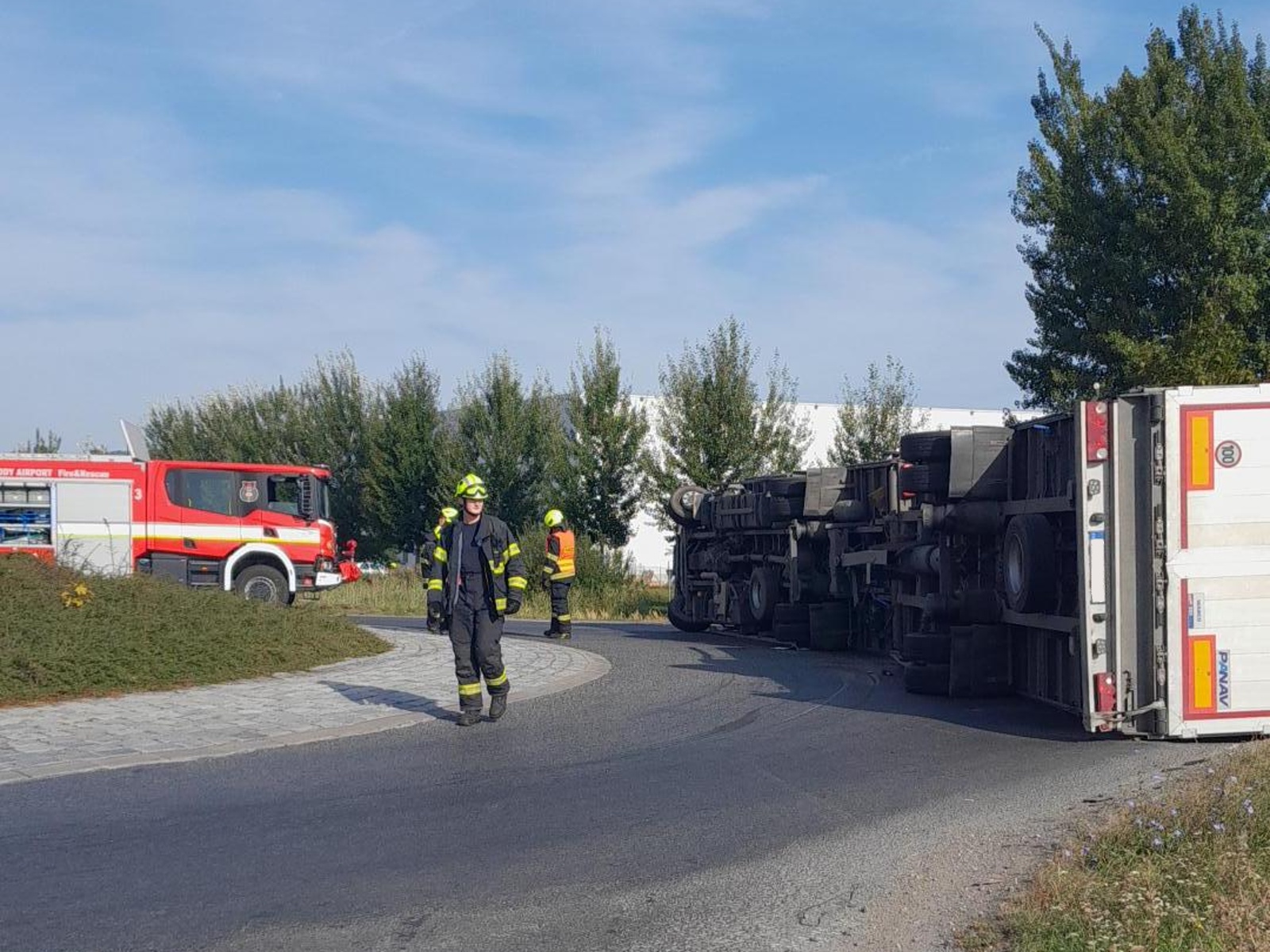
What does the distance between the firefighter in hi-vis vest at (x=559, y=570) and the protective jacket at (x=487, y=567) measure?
24.8ft

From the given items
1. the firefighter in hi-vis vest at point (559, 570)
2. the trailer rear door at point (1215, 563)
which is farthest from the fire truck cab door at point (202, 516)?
the trailer rear door at point (1215, 563)

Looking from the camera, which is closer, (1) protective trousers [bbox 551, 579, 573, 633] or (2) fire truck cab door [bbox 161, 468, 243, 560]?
(1) protective trousers [bbox 551, 579, 573, 633]

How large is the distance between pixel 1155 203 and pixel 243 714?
16543 millimetres

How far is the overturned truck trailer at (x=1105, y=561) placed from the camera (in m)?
9.45

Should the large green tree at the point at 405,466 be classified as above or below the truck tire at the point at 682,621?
above

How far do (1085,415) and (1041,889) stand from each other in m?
4.71

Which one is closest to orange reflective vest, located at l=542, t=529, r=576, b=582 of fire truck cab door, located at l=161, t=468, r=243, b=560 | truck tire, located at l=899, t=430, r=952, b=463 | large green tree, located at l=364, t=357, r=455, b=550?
fire truck cab door, located at l=161, t=468, r=243, b=560

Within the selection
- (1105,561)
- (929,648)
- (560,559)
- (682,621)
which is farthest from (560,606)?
(1105,561)

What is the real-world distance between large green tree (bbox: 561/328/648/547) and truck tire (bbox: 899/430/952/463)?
21778mm

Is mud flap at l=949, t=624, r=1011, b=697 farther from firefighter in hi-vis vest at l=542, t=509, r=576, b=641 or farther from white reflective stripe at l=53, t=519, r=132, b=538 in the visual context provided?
white reflective stripe at l=53, t=519, r=132, b=538

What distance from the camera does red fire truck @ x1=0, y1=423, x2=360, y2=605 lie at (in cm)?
2206

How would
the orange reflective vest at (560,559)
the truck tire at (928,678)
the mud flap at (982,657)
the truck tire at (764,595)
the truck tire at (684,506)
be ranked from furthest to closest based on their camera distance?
the truck tire at (684,506)
the truck tire at (764,595)
the orange reflective vest at (560,559)
the truck tire at (928,678)
the mud flap at (982,657)

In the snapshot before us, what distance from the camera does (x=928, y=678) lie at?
498 inches

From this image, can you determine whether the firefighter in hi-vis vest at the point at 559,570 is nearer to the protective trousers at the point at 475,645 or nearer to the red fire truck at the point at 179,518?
the red fire truck at the point at 179,518
